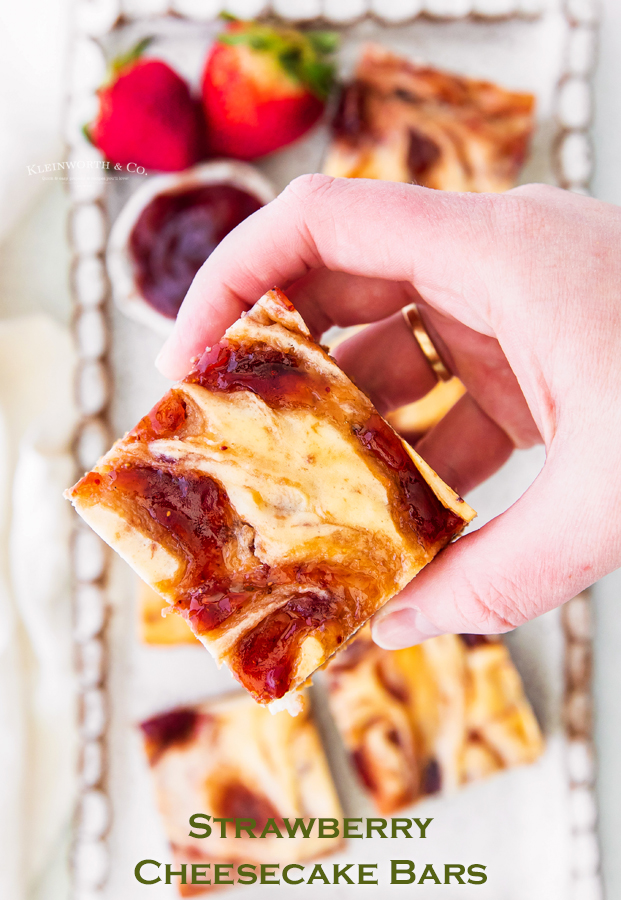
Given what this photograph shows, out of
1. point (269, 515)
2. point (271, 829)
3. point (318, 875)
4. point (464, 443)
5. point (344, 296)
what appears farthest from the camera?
point (318, 875)

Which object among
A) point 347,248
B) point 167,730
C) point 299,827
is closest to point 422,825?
point 299,827

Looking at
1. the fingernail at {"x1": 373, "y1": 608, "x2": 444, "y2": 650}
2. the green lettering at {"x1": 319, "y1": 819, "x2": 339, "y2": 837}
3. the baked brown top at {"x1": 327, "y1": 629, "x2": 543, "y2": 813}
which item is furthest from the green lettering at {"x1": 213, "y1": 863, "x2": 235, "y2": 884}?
the fingernail at {"x1": 373, "y1": 608, "x2": 444, "y2": 650}

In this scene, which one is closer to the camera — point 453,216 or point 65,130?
point 453,216

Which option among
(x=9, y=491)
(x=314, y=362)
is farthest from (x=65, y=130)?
(x=314, y=362)

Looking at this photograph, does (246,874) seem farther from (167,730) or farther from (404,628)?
(404,628)

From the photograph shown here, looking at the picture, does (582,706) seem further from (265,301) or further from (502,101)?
(502,101)
